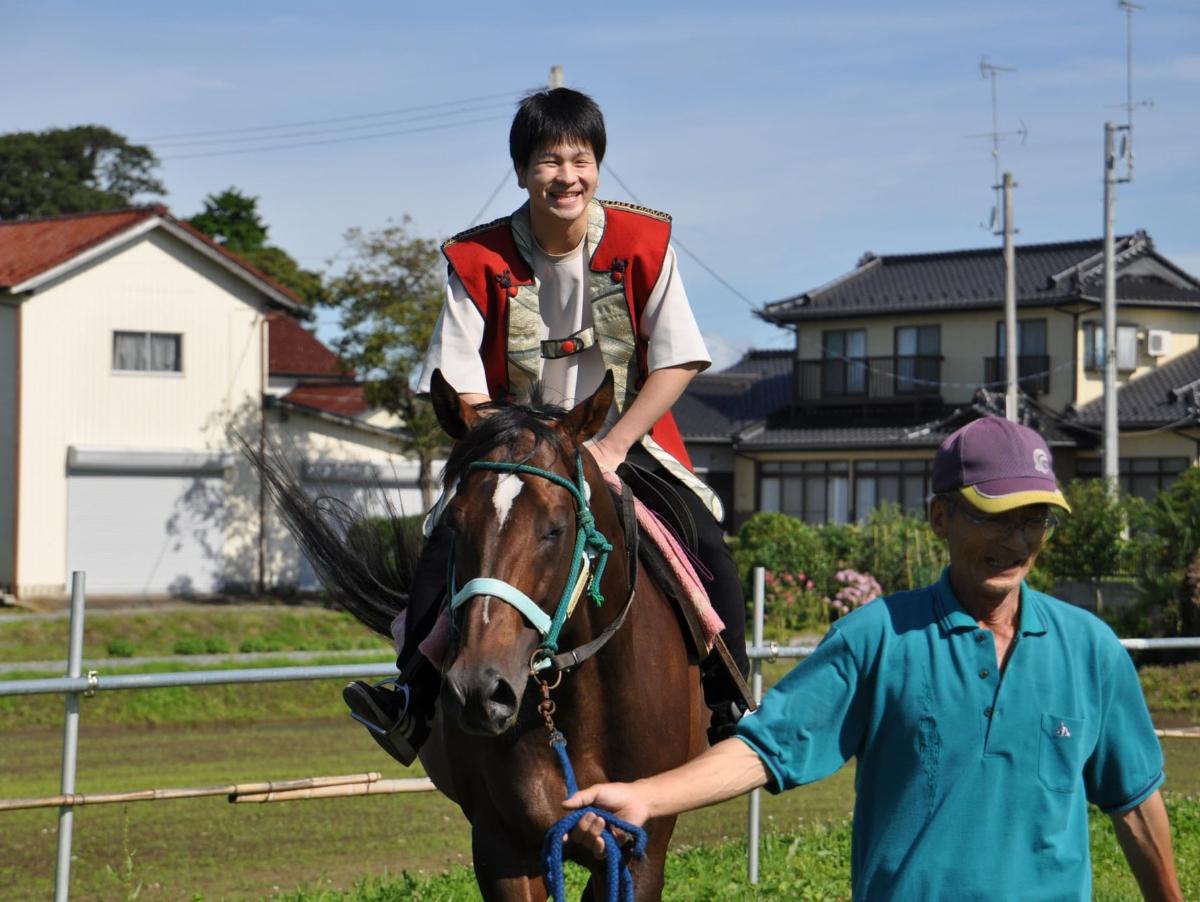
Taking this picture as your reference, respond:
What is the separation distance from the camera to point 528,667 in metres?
3.56

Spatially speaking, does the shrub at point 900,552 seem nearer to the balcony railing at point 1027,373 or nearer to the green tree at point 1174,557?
the green tree at point 1174,557

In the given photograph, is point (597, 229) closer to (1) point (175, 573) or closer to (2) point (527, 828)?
(2) point (527, 828)

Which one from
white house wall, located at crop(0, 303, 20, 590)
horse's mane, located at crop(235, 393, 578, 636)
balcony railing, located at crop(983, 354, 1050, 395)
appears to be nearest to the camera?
horse's mane, located at crop(235, 393, 578, 636)

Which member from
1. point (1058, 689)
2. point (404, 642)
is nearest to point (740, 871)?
point (404, 642)

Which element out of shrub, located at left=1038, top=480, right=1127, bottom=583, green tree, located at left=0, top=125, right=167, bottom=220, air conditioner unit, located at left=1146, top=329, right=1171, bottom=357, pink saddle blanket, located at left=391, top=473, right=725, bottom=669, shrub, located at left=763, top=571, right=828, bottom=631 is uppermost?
green tree, located at left=0, top=125, right=167, bottom=220

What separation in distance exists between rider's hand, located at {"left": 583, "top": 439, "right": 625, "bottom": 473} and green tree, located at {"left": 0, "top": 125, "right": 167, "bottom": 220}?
203 feet

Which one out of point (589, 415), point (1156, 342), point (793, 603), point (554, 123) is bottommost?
point (793, 603)

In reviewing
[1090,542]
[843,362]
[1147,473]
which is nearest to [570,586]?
[1090,542]

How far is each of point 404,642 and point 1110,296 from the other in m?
29.6

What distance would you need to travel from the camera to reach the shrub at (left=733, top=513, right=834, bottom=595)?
24.8 m

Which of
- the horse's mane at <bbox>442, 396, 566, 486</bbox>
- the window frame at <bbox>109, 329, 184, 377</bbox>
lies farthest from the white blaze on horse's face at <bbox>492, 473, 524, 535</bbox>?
the window frame at <bbox>109, 329, 184, 377</bbox>

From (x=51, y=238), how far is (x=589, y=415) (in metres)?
28.6

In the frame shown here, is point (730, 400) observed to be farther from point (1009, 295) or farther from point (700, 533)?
point (700, 533)

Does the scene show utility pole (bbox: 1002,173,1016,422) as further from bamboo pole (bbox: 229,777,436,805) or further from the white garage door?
bamboo pole (bbox: 229,777,436,805)
